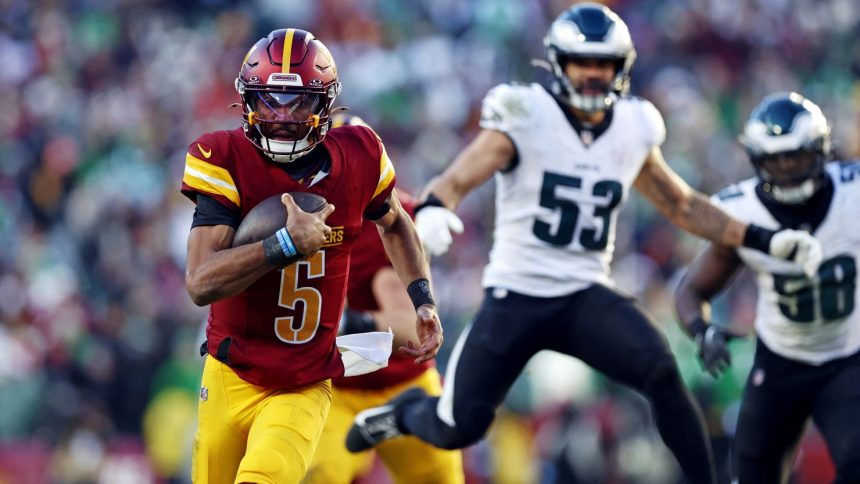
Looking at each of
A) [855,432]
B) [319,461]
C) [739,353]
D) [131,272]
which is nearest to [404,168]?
[131,272]

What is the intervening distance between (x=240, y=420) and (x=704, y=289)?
7.66 ft

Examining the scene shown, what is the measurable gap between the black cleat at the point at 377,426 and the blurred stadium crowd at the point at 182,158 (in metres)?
3.04

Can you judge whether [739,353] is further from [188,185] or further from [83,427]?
[188,185]

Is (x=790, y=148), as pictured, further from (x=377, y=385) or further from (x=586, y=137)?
(x=377, y=385)

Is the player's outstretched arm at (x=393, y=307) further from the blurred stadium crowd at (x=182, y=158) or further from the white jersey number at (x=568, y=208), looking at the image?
the blurred stadium crowd at (x=182, y=158)

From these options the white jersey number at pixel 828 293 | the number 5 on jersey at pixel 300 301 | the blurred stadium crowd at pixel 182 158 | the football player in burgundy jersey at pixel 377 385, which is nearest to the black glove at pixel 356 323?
the football player in burgundy jersey at pixel 377 385

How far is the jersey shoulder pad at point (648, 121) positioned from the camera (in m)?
6.16

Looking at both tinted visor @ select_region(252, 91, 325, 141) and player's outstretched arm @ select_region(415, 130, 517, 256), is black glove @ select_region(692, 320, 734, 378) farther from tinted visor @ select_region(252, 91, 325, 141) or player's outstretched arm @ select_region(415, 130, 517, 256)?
tinted visor @ select_region(252, 91, 325, 141)

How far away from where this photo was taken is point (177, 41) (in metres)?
12.2

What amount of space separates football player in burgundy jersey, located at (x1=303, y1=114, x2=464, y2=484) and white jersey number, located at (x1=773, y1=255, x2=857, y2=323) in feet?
5.16

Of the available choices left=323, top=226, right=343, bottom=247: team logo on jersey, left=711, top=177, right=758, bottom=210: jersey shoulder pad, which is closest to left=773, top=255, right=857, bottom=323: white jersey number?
left=711, top=177, right=758, bottom=210: jersey shoulder pad

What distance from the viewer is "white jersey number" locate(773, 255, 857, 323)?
235 inches

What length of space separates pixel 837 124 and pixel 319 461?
6.93m

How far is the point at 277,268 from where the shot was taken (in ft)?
15.0
